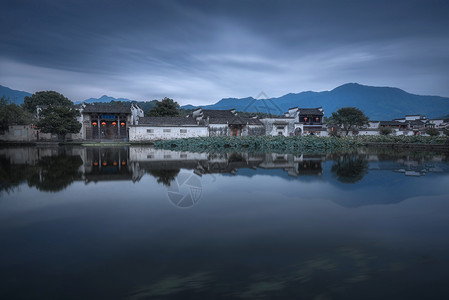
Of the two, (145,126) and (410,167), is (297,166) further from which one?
(145,126)

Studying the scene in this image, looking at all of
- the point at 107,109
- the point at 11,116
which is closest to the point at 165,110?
the point at 107,109

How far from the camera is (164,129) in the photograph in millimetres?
33125

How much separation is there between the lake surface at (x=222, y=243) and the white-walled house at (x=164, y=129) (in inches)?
1016

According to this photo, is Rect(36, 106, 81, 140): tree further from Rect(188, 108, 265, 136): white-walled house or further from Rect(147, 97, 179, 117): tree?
Rect(188, 108, 265, 136): white-walled house

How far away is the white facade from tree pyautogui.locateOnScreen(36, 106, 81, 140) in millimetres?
6782

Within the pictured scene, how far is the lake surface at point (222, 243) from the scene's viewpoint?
9.05 feet

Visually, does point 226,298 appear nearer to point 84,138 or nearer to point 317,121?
point 84,138

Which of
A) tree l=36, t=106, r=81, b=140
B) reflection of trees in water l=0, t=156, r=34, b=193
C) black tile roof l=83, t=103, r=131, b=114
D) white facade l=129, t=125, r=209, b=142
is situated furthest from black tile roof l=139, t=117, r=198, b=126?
reflection of trees in water l=0, t=156, r=34, b=193

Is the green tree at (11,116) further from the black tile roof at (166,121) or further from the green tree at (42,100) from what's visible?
the green tree at (42,100)

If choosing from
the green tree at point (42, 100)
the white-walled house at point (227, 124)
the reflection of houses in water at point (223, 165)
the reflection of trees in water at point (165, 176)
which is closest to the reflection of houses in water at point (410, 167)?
the reflection of houses in water at point (223, 165)

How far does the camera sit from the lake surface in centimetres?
276

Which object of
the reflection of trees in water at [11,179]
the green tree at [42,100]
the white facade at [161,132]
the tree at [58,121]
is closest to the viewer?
the reflection of trees in water at [11,179]

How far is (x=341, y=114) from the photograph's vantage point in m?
47.3

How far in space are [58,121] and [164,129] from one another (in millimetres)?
12301
